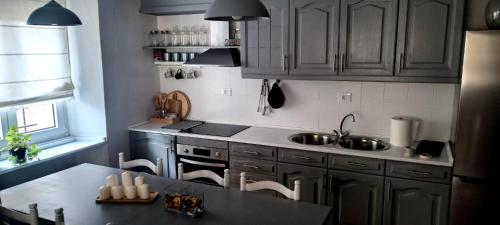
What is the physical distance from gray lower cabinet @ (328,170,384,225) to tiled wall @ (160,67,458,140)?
60 cm

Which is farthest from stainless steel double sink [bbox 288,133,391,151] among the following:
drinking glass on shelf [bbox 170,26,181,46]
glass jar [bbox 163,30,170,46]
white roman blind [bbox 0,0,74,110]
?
white roman blind [bbox 0,0,74,110]

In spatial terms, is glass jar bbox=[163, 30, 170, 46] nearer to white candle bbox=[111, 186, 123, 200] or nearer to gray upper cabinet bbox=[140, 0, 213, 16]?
gray upper cabinet bbox=[140, 0, 213, 16]

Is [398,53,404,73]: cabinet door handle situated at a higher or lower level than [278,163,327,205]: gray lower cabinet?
higher

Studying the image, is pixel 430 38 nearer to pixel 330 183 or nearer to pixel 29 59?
pixel 330 183

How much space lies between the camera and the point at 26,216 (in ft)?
5.37

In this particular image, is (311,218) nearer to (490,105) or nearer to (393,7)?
(490,105)

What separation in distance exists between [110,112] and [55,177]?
1143mm

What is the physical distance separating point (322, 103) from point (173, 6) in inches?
67.8

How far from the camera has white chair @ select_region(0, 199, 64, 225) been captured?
5.14 feet

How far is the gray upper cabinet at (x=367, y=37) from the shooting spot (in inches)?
107

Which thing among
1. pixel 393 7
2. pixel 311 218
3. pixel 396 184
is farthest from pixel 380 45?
pixel 311 218

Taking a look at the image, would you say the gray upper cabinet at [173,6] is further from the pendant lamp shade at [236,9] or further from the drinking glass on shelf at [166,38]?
the pendant lamp shade at [236,9]

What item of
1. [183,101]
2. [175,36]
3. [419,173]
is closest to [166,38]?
[175,36]

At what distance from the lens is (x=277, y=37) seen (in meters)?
3.15
